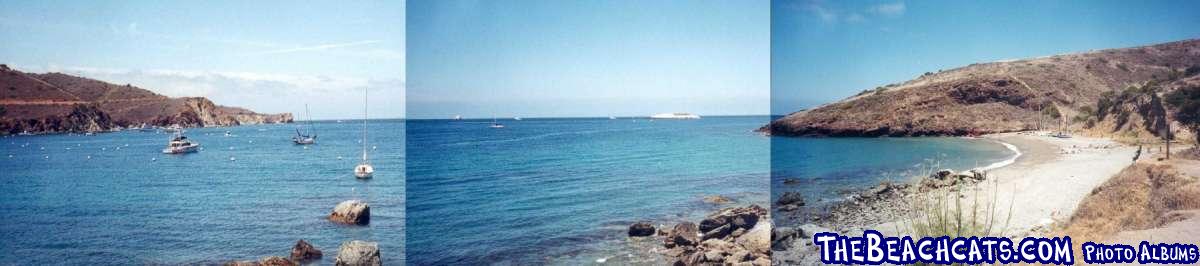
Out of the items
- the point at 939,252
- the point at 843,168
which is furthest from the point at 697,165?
the point at 939,252

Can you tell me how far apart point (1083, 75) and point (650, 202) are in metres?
9.05

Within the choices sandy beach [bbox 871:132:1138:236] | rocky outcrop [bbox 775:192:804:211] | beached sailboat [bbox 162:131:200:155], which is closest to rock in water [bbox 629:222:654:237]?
rocky outcrop [bbox 775:192:804:211]

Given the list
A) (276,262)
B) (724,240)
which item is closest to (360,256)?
(276,262)

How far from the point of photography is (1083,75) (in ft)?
40.2

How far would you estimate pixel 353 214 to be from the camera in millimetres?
12742

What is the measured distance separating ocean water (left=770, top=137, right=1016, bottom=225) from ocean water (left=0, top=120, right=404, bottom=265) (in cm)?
780

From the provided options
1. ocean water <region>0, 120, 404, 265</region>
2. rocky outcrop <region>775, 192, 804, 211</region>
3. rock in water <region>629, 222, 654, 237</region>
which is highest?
rocky outcrop <region>775, 192, 804, 211</region>

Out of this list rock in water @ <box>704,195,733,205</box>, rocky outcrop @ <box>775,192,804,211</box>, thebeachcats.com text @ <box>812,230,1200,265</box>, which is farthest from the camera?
rock in water @ <box>704,195,733,205</box>

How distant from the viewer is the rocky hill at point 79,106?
44375 mm

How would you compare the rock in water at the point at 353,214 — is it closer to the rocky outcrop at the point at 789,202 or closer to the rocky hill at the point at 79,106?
the rocky outcrop at the point at 789,202

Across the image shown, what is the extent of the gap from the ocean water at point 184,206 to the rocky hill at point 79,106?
15.6 meters

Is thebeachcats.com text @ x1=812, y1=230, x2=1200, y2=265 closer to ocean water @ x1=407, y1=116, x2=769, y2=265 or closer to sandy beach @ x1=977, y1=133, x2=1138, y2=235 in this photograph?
sandy beach @ x1=977, y1=133, x2=1138, y2=235

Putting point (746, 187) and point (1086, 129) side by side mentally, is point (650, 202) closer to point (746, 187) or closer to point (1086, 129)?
point (746, 187)

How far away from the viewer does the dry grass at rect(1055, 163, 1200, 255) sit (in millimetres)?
4454
